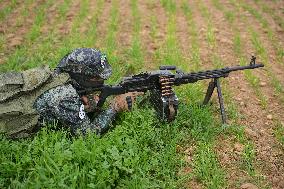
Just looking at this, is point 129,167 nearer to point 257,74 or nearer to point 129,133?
point 129,133

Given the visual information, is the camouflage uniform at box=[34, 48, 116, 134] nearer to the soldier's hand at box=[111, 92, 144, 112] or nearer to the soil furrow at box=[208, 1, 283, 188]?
the soldier's hand at box=[111, 92, 144, 112]

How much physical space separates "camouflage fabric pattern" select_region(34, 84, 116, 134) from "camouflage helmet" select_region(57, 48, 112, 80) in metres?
0.31

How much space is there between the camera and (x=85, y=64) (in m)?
6.23

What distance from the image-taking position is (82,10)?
42.2ft

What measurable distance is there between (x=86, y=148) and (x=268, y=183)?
104 inches

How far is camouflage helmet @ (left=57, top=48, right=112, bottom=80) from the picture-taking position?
20.5ft

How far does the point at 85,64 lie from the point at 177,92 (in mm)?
2390

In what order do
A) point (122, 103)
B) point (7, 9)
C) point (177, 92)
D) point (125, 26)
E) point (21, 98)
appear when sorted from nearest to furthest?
point (21, 98)
point (122, 103)
point (177, 92)
point (125, 26)
point (7, 9)

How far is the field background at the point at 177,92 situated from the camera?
5.43 metres

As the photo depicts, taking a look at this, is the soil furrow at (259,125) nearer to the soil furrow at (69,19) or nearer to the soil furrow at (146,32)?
the soil furrow at (146,32)

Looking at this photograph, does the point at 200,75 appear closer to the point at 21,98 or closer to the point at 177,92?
the point at 177,92

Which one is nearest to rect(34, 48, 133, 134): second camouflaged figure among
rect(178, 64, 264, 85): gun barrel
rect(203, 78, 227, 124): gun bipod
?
rect(178, 64, 264, 85): gun barrel

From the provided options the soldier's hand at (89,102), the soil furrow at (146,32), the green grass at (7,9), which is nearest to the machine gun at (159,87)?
the soldier's hand at (89,102)

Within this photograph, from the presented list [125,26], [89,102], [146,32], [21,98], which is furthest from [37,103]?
[125,26]
